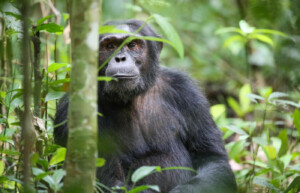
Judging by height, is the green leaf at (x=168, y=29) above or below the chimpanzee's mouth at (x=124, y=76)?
above

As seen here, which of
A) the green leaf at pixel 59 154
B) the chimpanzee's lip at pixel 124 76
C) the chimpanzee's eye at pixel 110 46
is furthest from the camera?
the chimpanzee's eye at pixel 110 46

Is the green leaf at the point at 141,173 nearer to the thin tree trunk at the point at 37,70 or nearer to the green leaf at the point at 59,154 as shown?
the green leaf at the point at 59,154

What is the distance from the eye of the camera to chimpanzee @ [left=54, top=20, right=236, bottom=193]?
12.0 feet

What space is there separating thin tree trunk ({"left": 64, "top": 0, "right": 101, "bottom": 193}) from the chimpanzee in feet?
5.11

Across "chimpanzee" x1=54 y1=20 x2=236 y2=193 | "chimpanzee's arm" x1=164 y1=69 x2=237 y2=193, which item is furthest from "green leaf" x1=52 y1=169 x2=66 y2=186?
"chimpanzee's arm" x1=164 y1=69 x2=237 y2=193

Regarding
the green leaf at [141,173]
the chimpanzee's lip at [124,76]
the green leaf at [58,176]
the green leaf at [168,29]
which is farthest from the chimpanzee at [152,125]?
the green leaf at [168,29]

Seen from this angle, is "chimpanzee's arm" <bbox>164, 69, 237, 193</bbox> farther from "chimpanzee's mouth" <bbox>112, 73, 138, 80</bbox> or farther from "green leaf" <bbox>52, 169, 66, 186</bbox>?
"green leaf" <bbox>52, 169, 66, 186</bbox>

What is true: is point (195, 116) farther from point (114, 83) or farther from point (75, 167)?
point (75, 167)

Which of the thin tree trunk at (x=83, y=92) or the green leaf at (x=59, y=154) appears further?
the green leaf at (x=59, y=154)

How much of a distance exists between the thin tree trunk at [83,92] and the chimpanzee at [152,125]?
1.56 m

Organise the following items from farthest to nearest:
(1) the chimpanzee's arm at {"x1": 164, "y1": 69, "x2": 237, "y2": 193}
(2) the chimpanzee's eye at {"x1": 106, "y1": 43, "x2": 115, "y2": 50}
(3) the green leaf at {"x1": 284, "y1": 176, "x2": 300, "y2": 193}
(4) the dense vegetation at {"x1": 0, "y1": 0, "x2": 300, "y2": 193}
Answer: (4) the dense vegetation at {"x1": 0, "y1": 0, "x2": 300, "y2": 193}
(1) the chimpanzee's arm at {"x1": 164, "y1": 69, "x2": 237, "y2": 193}
(2) the chimpanzee's eye at {"x1": 106, "y1": 43, "x2": 115, "y2": 50}
(3) the green leaf at {"x1": 284, "y1": 176, "x2": 300, "y2": 193}

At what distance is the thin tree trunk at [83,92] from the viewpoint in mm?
1962

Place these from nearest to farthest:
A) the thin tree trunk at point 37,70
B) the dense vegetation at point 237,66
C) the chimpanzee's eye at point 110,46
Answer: the thin tree trunk at point 37,70 → the chimpanzee's eye at point 110,46 → the dense vegetation at point 237,66

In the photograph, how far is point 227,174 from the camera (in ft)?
12.7
